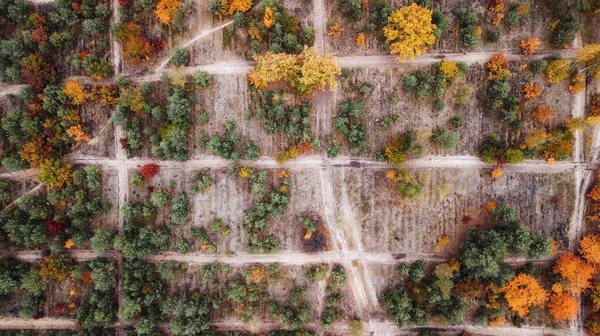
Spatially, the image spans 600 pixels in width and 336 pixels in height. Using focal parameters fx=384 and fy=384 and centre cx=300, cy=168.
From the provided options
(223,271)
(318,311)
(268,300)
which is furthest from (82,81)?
(318,311)

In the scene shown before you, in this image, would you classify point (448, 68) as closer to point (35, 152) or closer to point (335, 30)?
point (335, 30)

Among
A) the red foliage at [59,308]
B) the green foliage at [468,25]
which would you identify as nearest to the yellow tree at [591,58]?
the green foliage at [468,25]

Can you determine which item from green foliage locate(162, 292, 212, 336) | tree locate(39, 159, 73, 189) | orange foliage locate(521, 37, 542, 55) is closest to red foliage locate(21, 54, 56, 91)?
tree locate(39, 159, 73, 189)

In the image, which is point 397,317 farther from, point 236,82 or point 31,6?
point 31,6

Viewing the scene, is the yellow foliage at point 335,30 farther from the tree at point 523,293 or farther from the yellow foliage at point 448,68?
the tree at point 523,293

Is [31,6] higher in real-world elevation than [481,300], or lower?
higher
